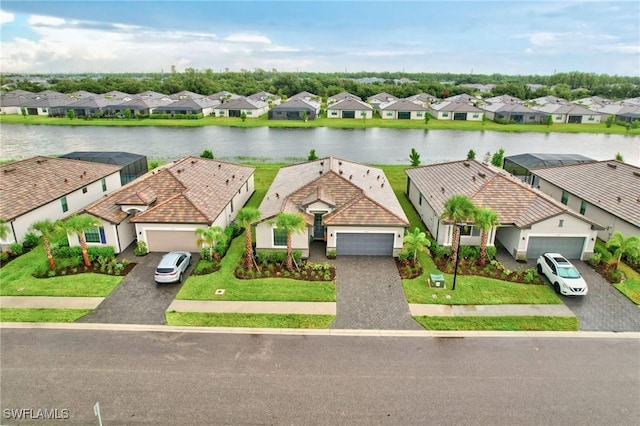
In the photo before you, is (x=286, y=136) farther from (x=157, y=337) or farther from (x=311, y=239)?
(x=157, y=337)

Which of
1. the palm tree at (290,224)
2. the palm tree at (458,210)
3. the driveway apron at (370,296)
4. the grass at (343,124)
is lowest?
the driveway apron at (370,296)

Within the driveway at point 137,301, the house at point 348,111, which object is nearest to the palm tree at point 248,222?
the driveway at point 137,301

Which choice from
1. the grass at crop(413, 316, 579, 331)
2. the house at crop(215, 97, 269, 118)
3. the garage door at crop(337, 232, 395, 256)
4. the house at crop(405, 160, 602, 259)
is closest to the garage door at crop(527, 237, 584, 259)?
the house at crop(405, 160, 602, 259)

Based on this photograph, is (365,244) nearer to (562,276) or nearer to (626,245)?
(562,276)

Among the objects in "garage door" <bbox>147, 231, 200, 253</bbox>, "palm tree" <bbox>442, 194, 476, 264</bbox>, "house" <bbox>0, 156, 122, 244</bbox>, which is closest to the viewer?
"palm tree" <bbox>442, 194, 476, 264</bbox>

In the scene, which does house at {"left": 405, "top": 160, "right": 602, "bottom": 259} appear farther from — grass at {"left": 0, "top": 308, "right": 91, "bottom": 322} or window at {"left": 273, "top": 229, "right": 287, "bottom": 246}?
grass at {"left": 0, "top": 308, "right": 91, "bottom": 322}

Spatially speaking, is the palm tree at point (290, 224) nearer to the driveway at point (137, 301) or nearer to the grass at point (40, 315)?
the driveway at point (137, 301)
